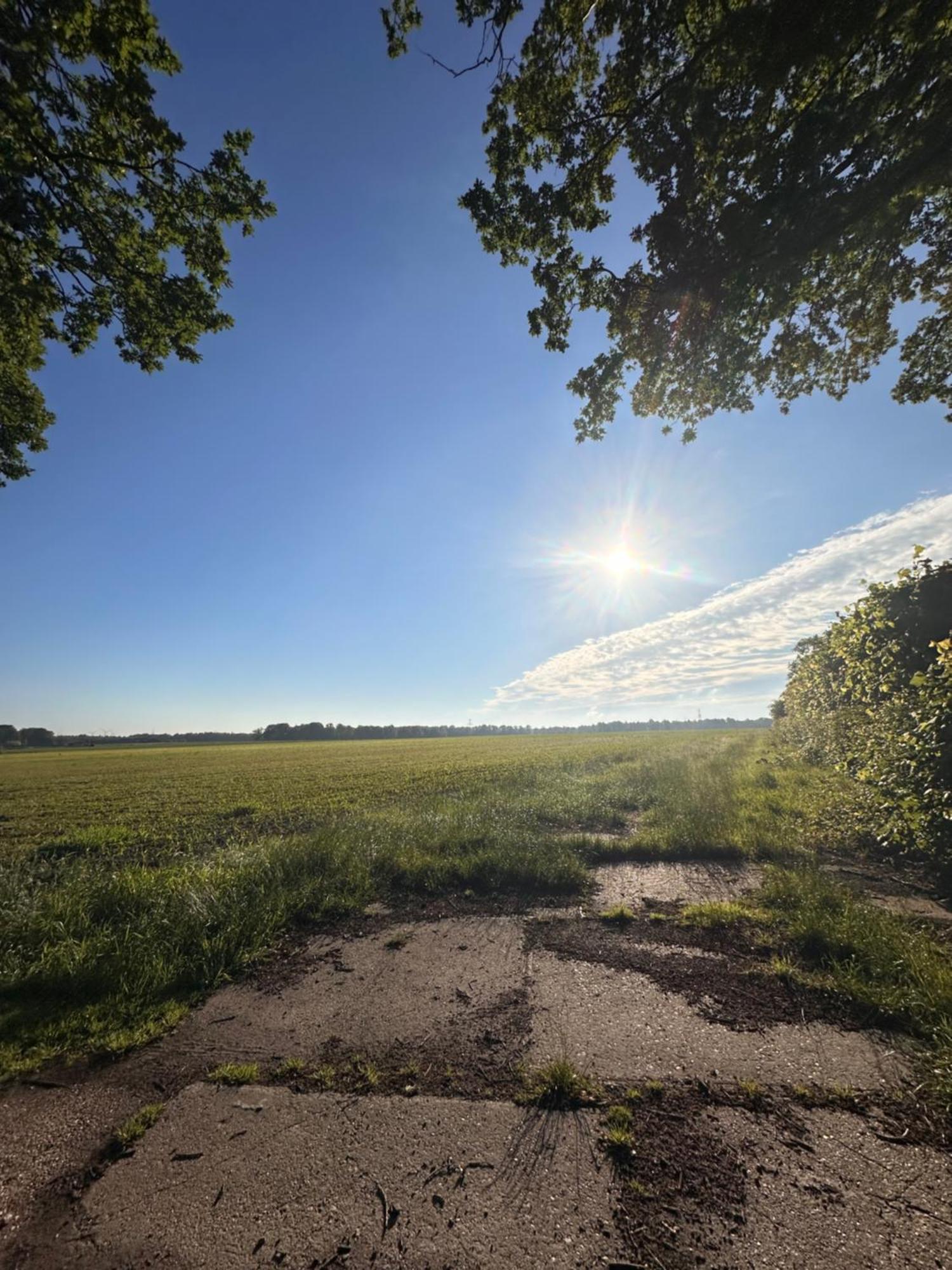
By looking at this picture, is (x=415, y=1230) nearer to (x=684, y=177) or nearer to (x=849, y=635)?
(x=684, y=177)

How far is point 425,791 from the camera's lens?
1922 centimetres

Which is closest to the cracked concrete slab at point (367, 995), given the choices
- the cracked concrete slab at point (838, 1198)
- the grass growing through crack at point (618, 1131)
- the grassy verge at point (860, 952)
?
the grass growing through crack at point (618, 1131)

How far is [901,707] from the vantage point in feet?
27.3

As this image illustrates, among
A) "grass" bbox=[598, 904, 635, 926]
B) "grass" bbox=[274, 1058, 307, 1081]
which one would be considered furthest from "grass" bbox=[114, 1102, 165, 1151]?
"grass" bbox=[598, 904, 635, 926]

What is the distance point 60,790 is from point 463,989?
1358 inches

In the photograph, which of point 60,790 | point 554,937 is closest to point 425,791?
point 554,937

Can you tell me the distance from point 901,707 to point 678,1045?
7759 mm

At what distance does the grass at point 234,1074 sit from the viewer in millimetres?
3445

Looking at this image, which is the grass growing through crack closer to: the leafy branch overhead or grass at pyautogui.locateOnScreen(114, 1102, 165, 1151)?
grass at pyautogui.locateOnScreen(114, 1102, 165, 1151)

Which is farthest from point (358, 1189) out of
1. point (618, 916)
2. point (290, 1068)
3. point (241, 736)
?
point (241, 736)

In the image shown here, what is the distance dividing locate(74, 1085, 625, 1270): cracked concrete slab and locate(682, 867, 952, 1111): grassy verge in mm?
2659

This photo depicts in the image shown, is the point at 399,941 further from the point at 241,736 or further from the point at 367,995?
the point at 241,736

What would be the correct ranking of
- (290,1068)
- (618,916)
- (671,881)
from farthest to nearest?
(671,881)
(618,916)
(290,1068)

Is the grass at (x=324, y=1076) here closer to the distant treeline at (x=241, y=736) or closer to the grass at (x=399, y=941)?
the grass at (x=399, y=941)
